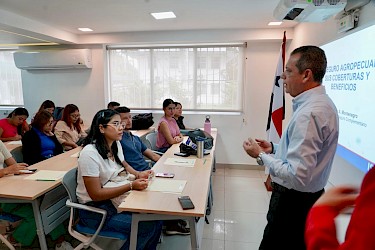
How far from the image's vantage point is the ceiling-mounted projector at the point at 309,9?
213 centimetres

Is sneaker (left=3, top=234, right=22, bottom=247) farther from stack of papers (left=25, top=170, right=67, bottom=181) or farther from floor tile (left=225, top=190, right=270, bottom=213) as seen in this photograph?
floor tile (left=225, top=190, right=270, bottom=213)

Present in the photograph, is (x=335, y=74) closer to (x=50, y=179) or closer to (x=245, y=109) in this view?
(x=245, y=109)

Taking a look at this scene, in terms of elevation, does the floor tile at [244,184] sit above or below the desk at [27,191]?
below

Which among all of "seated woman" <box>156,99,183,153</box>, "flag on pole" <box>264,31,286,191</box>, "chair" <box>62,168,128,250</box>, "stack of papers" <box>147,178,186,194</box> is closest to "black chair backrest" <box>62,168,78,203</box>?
"chair" <box>62,168,128,250</box>

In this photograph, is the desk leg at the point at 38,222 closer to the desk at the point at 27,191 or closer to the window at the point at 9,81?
the desk at the point at 27,191

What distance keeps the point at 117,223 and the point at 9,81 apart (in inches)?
224

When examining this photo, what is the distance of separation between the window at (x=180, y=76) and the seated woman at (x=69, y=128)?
4.35ft

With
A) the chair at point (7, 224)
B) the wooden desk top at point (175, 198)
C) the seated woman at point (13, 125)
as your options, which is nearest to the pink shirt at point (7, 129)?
the seated woman at point (13, 125)

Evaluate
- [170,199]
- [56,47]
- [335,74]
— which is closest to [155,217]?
[170,199]

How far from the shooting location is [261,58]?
4512 millimetres

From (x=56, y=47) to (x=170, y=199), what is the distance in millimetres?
4741

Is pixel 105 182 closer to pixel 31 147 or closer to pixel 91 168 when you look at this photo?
pixel 91 168

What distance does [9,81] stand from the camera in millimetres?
5801

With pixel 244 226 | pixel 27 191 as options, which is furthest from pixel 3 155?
pixel 244 226
